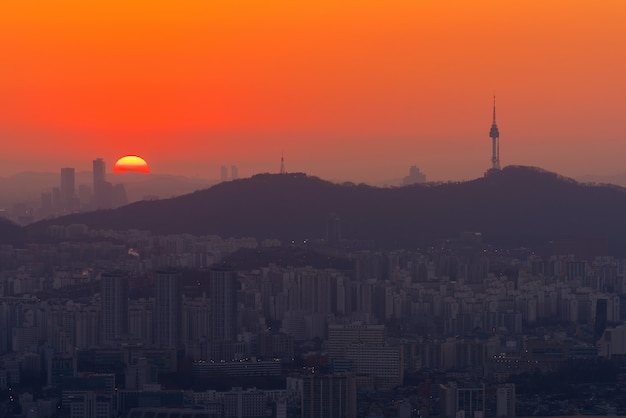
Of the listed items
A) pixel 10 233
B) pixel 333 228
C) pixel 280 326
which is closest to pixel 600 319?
pixel 280 326

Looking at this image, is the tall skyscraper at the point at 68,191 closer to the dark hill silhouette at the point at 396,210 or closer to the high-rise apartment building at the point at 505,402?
the dark hill silhouette at the point at 396,210

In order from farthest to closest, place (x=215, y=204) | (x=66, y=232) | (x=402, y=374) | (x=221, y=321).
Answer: (x=215, y=204) → (x=66, y=232) → (x=221, y=321) → (x=402, y=374)

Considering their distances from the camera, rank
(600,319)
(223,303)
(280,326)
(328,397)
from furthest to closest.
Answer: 1. (600,319)
2. (280,326)
3. (223,303)
4. (328,397)

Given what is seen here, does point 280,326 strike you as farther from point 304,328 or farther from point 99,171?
point 99,171

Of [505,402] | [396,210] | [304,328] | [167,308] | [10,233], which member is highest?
[396,210]

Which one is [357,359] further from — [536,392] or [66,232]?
[66,232]

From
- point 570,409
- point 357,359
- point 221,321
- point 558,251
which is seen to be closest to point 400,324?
point 221,321

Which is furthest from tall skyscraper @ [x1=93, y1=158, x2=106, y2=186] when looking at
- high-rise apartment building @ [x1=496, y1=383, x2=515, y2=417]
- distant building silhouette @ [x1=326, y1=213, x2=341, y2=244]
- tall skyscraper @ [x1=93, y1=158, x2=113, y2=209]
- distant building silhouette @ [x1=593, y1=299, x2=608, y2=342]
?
high-rise apartment building @ [x1=496, y1=383, x2=515, y2=417]
